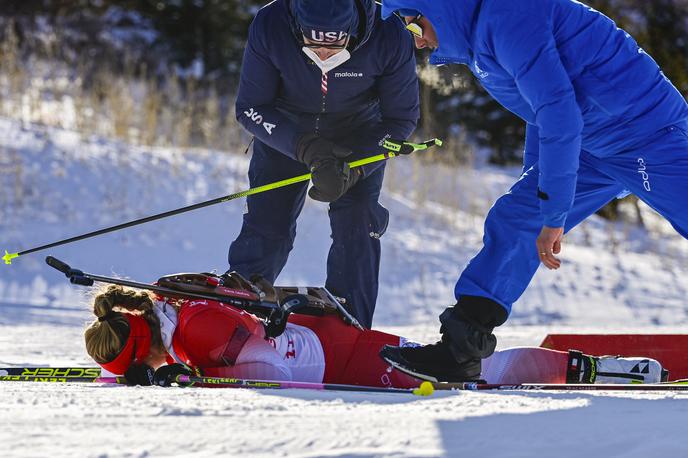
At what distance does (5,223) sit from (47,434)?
6612 millimetres

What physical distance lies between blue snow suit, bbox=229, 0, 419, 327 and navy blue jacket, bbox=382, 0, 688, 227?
0.86 meters

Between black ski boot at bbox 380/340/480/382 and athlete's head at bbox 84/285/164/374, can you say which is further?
black ski boot at bbox 380/340/480/382

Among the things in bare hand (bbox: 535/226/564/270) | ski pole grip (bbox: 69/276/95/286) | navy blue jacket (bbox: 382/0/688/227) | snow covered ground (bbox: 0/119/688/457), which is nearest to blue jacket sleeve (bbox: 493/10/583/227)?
navy blue jacket (bbox: 382/0/688/227)

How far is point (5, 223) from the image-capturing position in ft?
28.5

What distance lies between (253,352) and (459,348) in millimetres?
786

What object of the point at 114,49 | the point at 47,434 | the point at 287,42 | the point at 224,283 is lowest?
the point at 47,434

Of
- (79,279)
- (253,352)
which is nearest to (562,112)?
(253,352)

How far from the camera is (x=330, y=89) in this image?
15.5 ft

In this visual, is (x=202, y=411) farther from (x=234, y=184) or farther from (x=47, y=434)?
(x=234, y=184)

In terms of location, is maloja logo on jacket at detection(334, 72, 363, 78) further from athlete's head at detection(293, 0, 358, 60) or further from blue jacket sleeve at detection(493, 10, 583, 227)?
blue jacket sleeve at detection(493, 10, 583, 227)

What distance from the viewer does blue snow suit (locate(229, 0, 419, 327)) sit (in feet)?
15.2

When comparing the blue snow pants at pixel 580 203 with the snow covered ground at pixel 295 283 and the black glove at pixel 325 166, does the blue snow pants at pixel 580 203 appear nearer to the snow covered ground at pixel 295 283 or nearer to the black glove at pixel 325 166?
the snow covered ground at pixel 295 283

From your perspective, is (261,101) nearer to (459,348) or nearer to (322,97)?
(322,97)

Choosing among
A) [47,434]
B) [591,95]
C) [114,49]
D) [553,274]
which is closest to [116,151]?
[553,274]
